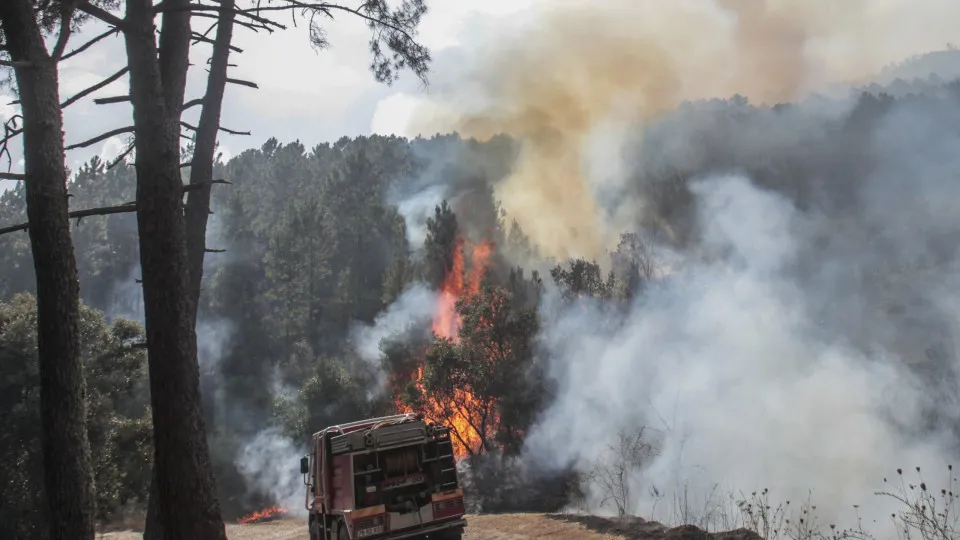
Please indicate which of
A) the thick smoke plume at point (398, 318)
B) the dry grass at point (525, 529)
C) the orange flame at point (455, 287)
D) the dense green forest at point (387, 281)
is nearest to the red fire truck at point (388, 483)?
the dry grass at point (525, 529)

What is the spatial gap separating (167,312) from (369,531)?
5.41 meters

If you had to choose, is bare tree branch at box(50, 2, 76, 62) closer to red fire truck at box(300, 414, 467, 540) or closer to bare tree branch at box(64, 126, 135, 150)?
bare tree branch at box(64, 126, 135, 150)

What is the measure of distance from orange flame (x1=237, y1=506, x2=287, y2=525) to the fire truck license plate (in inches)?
1050

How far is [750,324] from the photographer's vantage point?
92.5 feet

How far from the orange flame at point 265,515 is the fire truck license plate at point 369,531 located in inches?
1050

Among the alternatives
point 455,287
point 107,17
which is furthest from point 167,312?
point 455,287

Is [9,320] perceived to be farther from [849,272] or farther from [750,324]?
[849,272]

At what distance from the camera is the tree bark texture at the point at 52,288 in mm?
6742

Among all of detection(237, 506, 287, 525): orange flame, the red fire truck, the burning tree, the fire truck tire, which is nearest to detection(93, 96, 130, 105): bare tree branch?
the red fire truck

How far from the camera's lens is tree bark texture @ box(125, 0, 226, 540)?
19.5ft

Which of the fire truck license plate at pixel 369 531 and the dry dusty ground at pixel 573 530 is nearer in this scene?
the dry dusty ground at pixel 573 530

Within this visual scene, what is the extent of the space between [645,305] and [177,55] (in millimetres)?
31215

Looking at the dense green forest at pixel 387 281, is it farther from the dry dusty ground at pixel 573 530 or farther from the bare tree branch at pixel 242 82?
the bare tree branch at pixel 242 82

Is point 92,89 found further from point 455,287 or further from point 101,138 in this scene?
point 455,287
